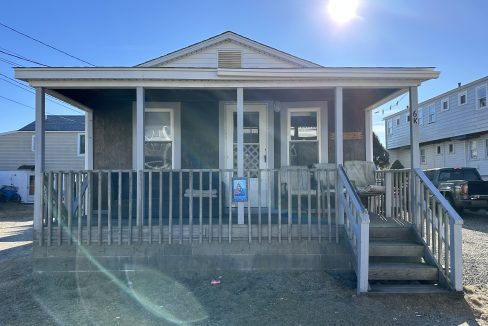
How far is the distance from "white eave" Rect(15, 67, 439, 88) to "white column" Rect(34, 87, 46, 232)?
22 centimetres

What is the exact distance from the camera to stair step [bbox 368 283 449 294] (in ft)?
13.1

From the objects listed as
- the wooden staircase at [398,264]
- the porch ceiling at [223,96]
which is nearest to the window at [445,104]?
the porch ceiling at [223,96]

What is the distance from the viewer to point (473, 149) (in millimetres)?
17000

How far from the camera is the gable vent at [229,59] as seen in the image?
323 inches

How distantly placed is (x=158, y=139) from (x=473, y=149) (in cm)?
1597

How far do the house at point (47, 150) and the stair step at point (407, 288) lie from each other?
1863cm

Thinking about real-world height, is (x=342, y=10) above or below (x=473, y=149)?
above

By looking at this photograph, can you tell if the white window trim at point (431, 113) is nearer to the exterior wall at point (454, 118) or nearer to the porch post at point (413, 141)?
the exterior wall at point (454, 118)

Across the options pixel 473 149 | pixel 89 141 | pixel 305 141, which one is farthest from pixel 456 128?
pixel 89 141

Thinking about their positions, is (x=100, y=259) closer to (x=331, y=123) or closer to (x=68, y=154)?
(x=331, y=123)

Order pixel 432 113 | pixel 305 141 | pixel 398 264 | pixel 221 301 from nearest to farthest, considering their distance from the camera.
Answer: pixel 221 301 → pixel 398 264 → pixel 305 141 → pixel 432 113

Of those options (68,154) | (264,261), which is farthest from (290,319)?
(68,154)

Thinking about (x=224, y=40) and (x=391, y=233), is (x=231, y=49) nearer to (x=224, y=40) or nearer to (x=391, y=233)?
(x=224, y=40)

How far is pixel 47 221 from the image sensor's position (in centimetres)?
489
